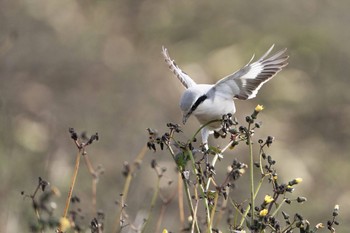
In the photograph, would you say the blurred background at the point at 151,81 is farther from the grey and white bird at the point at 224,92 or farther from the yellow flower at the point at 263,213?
the yellow flower at the point at 263,213

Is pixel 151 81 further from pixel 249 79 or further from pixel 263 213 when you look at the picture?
pixel 263 213

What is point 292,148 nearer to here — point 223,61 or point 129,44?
point 223,61

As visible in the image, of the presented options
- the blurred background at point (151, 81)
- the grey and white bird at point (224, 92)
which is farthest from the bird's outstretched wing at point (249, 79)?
the blurred background at point (151, 81)

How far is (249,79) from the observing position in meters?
3.25

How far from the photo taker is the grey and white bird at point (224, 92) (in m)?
3.04

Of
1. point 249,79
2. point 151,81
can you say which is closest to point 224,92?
point 249,79

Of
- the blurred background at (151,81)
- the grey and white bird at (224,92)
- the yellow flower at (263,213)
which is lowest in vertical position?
the yellow flower at (263,213)

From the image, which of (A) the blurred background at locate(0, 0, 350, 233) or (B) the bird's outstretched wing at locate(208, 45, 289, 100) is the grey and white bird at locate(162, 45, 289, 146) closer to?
(B) the bird's outstretched wing at locate(208, 45, 289, 100)

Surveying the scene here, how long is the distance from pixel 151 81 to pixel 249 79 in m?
4.68

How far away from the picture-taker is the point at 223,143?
22.1 ft

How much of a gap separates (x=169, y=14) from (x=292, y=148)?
242cm

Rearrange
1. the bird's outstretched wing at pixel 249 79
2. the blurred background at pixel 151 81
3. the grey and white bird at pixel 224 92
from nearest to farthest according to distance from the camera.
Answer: the grey and white bird at pixel 224 92, the bird's outstretched wing at pixel 249 79, the blurred background at pixel 151 81

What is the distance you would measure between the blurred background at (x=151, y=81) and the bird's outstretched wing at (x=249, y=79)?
244cm

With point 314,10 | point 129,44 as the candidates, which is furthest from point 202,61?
point 314,10
